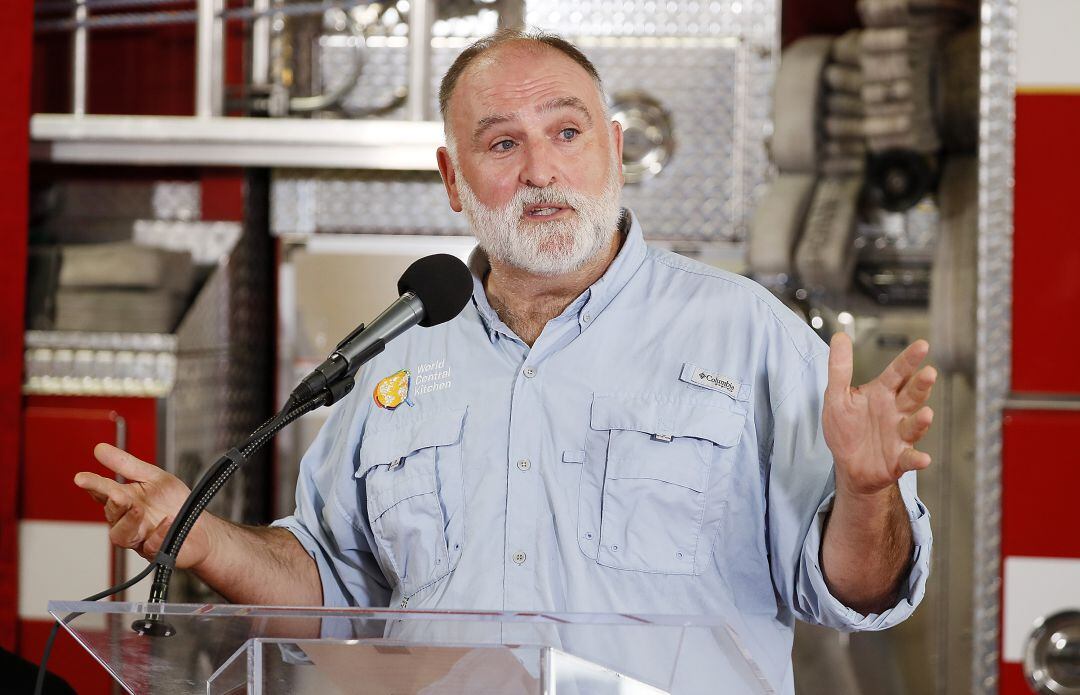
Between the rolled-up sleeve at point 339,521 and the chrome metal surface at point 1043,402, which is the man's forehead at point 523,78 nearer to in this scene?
the rolled-up sleeve at point 339,521

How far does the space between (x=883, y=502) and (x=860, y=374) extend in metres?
2.08

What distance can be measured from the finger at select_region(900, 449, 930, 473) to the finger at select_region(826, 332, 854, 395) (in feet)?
0.37

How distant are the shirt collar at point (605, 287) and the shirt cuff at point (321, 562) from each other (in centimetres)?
44

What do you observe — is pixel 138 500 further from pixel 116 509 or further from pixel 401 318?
pixel 401 318

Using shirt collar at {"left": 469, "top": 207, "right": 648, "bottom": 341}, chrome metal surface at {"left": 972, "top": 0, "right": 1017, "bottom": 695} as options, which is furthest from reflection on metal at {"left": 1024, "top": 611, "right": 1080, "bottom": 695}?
shirt collar at {"left": 469, "top": 207, "right": 648, "bottom": 341}

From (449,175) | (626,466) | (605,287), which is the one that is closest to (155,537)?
(626,466)

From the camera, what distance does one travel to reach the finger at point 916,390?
145 centimetres

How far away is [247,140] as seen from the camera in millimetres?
3434

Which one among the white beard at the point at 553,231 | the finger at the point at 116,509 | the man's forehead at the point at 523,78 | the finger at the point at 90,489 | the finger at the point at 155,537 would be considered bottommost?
the finger at the point at 155,537

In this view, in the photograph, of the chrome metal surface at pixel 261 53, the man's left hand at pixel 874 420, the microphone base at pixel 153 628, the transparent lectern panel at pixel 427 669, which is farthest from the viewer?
the chrome metal surface at pixel 261 53

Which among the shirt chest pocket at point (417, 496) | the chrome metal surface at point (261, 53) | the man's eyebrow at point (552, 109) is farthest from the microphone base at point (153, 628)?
the chrome metal surface at point (261, 53)

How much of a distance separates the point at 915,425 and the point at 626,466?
518 millimetres

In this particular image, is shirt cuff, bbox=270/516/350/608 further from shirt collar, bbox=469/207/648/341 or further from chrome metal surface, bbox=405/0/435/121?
chrome metal surface, bbox=405/0/435/121

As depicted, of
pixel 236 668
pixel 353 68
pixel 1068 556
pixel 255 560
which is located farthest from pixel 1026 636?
pixel 353 68
